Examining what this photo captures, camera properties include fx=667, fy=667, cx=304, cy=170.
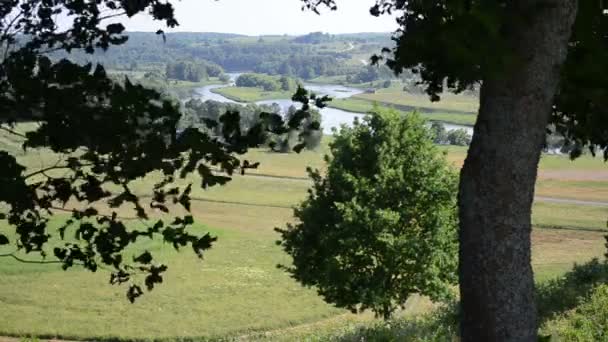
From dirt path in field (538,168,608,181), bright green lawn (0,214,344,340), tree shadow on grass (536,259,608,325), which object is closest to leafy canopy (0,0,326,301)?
tree shadow on grass (536,259,608,325)

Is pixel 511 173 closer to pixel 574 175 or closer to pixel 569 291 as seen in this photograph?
pixel 569 291

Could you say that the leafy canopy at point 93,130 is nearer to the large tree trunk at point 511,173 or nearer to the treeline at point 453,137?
the large tree trunk at point 511,173

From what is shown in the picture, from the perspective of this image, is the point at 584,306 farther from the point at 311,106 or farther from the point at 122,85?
the point at 122,85

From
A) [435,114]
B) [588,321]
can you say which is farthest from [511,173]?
[435,114]

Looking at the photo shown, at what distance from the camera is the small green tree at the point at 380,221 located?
22203 mm

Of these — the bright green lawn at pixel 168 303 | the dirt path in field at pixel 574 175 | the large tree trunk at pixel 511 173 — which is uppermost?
the large tree trunk at pixel 511 173

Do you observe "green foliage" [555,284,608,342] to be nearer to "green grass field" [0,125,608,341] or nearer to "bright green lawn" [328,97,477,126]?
"green grass field" [0,125,608,341]

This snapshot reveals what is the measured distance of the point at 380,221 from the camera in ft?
73.6

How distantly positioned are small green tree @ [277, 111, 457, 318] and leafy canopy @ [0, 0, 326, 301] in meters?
17.6

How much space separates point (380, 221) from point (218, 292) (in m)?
17.2

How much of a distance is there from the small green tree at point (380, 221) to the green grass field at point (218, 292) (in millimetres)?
2303

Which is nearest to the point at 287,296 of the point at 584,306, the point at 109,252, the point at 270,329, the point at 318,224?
the point at 270,329

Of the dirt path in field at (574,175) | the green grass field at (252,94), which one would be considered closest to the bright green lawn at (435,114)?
the green grass field at (252,94)

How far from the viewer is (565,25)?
155 inches
